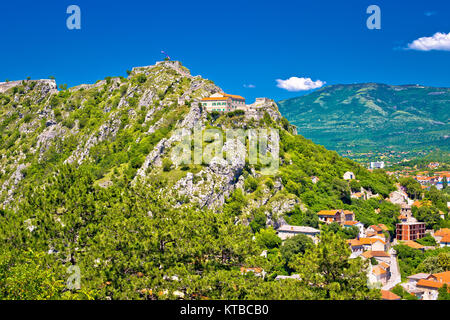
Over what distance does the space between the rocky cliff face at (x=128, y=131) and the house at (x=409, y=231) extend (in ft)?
63.7

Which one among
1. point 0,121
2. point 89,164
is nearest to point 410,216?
point 89,164

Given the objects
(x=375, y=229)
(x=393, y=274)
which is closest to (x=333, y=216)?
(x=375, y=229)

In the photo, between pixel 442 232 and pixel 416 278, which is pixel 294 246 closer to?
pixel 416 278

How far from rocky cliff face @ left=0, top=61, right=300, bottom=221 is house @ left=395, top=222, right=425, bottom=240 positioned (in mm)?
19405

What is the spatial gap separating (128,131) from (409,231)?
5254 cm

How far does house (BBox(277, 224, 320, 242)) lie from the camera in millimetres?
55938

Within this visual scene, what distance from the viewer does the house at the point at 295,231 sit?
5594cm

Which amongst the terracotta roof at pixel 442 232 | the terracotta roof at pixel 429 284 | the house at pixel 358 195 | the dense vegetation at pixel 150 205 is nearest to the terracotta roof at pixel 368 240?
the dense vegetation at pixel 150 205

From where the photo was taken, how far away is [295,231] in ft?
185

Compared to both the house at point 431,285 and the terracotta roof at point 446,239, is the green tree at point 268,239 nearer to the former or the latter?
the house at point 431,285

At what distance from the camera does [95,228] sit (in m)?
23.0
